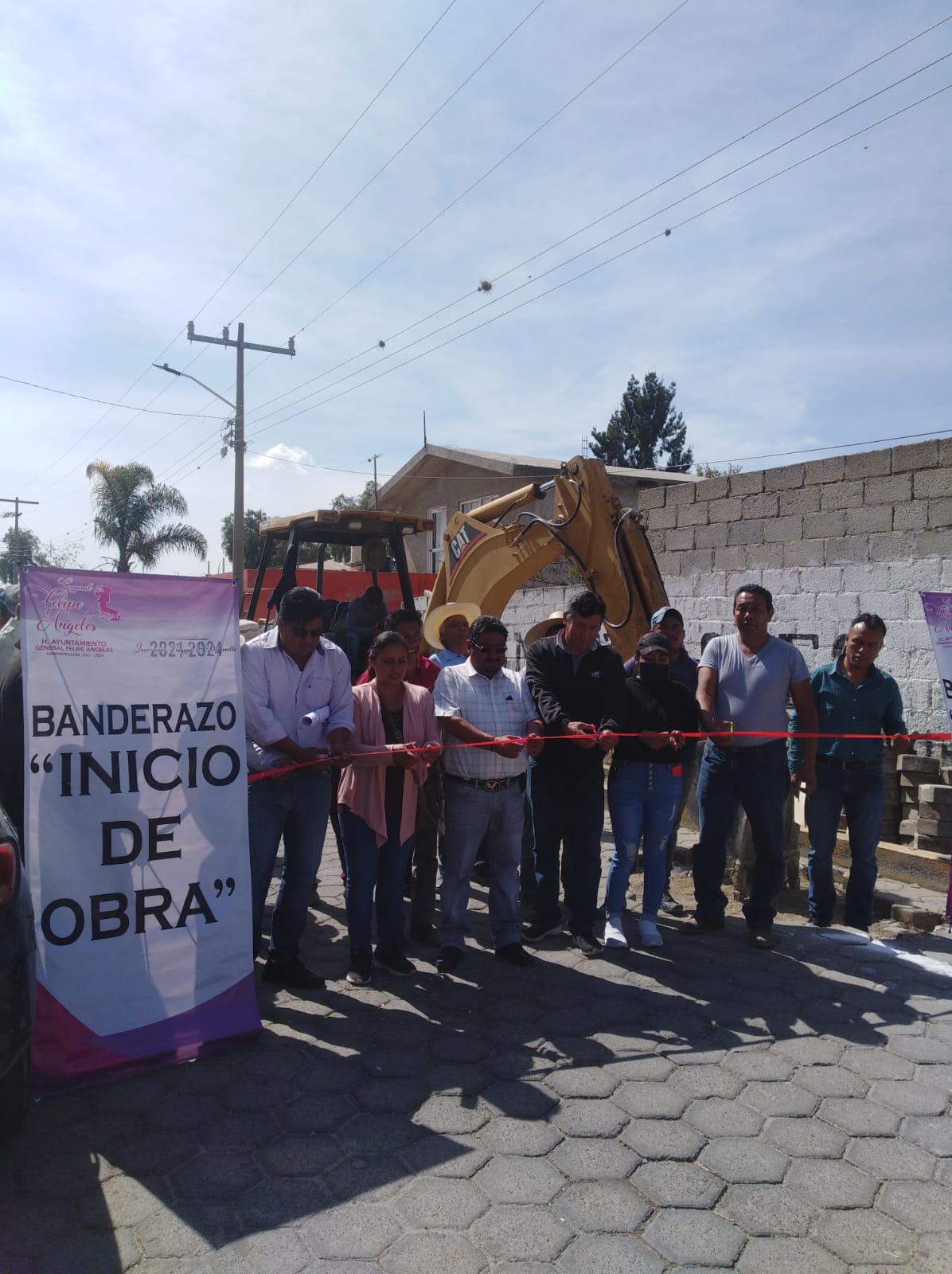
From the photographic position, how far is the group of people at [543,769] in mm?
4684

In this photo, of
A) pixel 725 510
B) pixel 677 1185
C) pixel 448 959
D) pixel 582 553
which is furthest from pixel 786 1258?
pixel 725 510

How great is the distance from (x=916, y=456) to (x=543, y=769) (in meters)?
4.31

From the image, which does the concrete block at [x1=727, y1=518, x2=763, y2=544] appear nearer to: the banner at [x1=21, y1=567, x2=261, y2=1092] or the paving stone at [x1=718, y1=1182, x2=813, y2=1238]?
the banner at [x1=21, y1=567, x2=261, y2=1092]

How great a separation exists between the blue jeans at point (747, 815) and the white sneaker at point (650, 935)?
0.42m

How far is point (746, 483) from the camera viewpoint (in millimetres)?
8852

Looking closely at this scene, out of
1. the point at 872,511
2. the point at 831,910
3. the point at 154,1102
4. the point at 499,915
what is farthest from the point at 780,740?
the point at 154,1102

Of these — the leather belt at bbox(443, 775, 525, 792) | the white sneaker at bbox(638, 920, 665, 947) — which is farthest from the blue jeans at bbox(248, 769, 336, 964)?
the white sneaker at bbox(638, 920, 665, 947)

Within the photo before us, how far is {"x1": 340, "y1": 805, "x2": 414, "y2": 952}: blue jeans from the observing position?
482cm

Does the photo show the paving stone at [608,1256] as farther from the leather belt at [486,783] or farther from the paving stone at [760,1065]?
the leather belt at [486,783]

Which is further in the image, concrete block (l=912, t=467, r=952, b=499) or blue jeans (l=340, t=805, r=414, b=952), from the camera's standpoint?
concrete block (l=912, t=467, r=952, b=499)

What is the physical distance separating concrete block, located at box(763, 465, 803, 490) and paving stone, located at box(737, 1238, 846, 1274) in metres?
6.67

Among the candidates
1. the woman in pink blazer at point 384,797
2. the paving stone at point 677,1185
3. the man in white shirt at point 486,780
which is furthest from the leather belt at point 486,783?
the paving stone at point 677,1185

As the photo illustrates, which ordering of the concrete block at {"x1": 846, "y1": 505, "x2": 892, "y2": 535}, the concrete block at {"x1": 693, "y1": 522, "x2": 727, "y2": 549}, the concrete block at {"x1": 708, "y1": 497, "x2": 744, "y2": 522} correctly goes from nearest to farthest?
the concrete block at {"x1": 846, "y1": 505, "x2": 892, "y2": 535} → the concrete block at {"x1": 708, "y1": 497, "x2": 744, "y2": 522} → the concrete block at {"x1": 693, "y1": 522, "x2": 727, "y2": 549}

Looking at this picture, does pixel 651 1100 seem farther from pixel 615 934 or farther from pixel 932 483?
pixel 932 483
